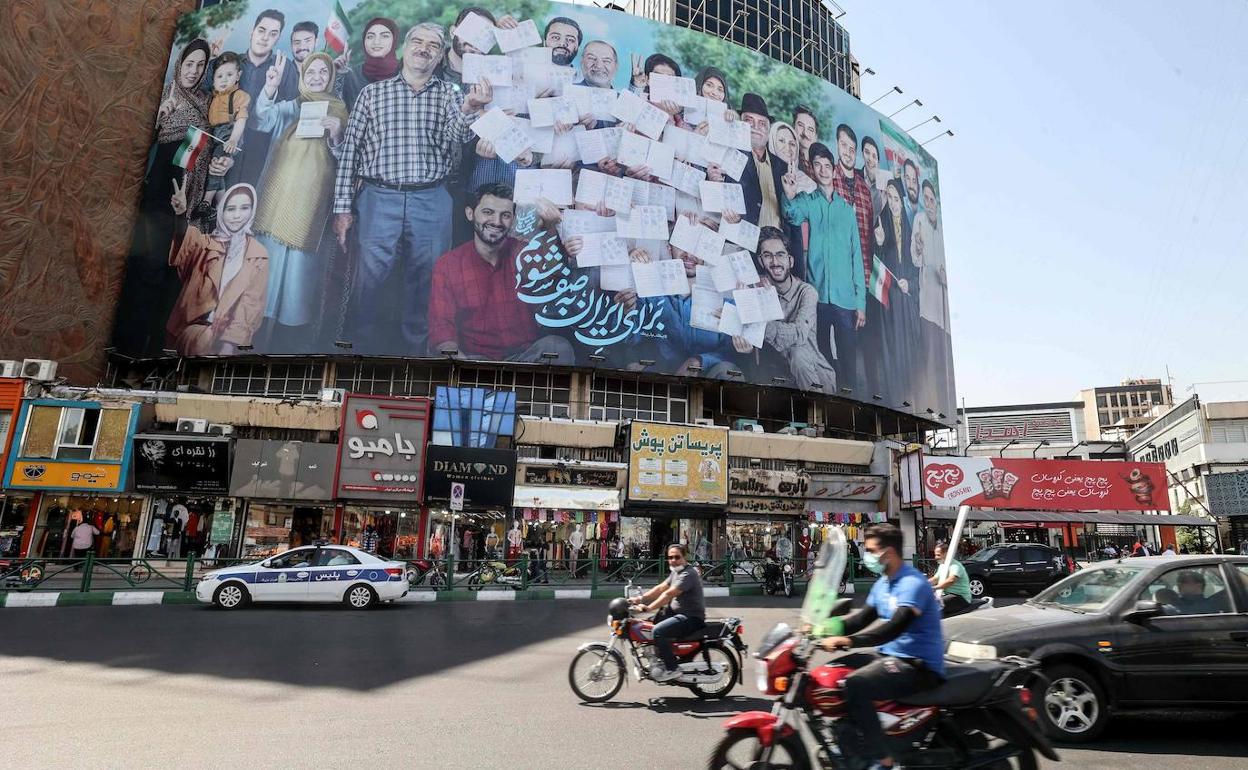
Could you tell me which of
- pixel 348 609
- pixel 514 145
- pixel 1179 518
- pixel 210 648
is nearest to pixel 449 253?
pixel 514 145

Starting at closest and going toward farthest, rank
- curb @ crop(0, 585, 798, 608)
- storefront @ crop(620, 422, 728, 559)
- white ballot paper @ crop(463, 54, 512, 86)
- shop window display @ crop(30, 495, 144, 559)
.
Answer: curb @ crop(0, 585, 798, 608) → shop window display @ crop(30, 495, 144, 559) → storefront @ crop(620, 422, 728, 559) → white ballot paper @ crop(463, 54, 512, 86)

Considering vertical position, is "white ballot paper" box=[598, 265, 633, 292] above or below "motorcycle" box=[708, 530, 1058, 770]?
above

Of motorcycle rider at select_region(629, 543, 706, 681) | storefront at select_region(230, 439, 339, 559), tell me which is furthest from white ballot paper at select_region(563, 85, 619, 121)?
motorcycle rider at select_region(629, 543, 706, 681)

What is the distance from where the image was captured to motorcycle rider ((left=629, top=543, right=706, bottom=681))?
743 cm

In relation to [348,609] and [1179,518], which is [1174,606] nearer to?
[348,609]

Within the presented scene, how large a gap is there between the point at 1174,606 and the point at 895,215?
41968mm

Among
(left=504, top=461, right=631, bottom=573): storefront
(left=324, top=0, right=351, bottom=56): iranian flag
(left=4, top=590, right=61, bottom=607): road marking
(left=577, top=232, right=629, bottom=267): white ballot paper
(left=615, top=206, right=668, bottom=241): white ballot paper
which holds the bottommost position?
(left=4, top=590, right=61, bottom=607): road marking

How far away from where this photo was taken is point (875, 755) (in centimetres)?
416

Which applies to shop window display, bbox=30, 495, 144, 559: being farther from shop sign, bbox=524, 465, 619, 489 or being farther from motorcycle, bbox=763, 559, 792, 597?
motorcycle, bbox=763, 559, 792, 597

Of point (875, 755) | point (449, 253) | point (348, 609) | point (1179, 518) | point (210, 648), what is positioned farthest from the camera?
point (449, 253)

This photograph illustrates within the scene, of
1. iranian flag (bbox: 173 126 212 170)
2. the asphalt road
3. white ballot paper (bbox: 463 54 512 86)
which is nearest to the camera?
the asphalt road

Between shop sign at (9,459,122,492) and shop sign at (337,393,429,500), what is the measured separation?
8.40 m

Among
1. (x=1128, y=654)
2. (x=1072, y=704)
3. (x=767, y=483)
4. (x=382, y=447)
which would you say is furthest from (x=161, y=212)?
(x=1128, y=654)

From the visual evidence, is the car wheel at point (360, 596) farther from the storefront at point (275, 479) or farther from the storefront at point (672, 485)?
the storefront at point (672, 485)
